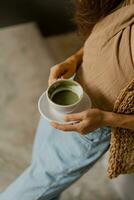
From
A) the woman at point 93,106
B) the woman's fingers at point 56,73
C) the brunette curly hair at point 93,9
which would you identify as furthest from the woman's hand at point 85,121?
the brunette curly hair at point 93,9

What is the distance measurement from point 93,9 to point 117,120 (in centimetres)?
30

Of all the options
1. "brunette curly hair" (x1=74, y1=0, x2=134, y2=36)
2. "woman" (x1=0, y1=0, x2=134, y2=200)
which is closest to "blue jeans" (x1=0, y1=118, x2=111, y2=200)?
"woman" (x1=0, y1=0, x2=134, y2=200)

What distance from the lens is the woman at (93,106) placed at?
2.75 ft

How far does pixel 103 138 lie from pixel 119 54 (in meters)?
0.20

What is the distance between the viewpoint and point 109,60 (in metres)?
0.85

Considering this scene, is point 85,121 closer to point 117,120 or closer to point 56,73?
point 117,120

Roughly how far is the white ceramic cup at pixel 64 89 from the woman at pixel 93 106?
0.02 meters

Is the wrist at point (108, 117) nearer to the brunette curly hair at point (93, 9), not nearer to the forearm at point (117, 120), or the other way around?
the forearm at point (117, 120)

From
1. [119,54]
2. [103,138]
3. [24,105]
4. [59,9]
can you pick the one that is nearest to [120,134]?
[103,138]

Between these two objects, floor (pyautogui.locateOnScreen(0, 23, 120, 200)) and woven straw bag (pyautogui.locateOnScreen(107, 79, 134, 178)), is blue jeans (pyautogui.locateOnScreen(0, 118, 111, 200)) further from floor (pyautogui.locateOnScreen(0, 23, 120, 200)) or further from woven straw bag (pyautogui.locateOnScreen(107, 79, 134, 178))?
floor (pyautogui.locateOnScreen(0, 23, 120, 200))

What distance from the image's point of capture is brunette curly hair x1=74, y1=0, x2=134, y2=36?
0.96m

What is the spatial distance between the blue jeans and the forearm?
0.24ft

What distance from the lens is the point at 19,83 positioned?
64.9 inches

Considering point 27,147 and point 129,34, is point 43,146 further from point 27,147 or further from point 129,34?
point 27,147
